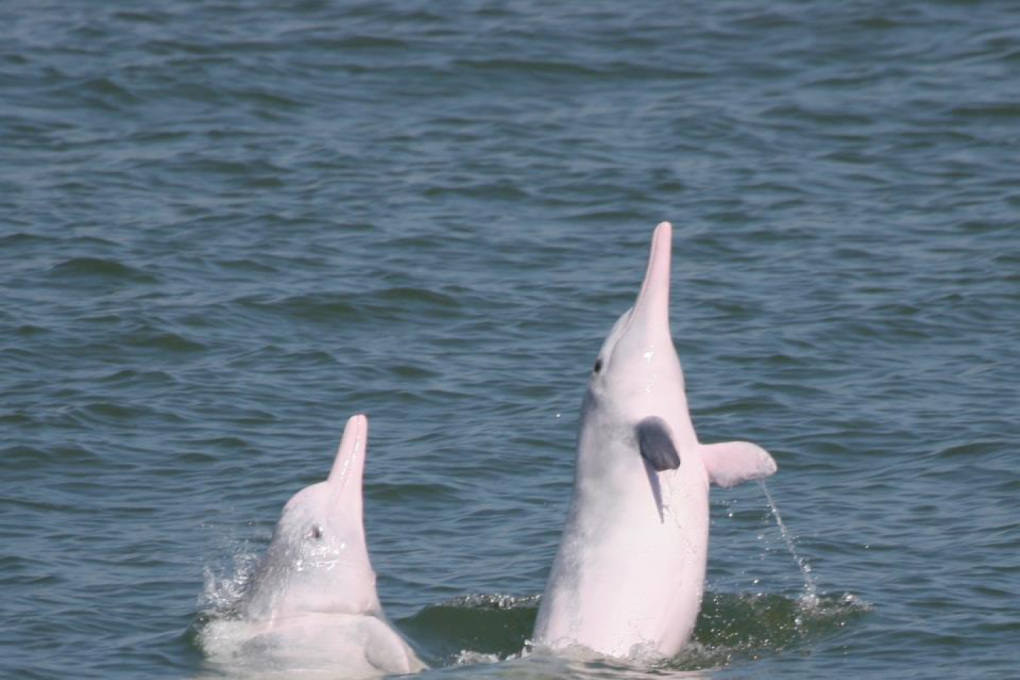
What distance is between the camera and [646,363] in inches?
456

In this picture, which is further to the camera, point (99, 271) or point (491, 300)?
point (99, 271)

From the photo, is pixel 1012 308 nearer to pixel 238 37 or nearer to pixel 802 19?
pixel 802 19

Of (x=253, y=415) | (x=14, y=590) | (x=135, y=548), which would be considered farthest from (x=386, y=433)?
(x=14, y=590)

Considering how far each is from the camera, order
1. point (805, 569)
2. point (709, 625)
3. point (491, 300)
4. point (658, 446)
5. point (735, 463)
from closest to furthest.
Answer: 1. point (658, 446)
2. point (735, 463)
3. point (709, 625)
4. point (805, 569)
5. point (491, 300)

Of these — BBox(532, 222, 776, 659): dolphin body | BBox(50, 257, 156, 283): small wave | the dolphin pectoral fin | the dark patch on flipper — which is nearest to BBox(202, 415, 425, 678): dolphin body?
BBox(532, 222, 776, 659): dolphin body

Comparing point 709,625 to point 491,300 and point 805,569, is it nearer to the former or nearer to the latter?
point 805,569

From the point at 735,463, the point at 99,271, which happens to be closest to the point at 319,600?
the point at 735,463

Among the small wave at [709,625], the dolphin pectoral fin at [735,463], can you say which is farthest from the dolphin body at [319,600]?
the dolphin pectoral fin at [735,463]

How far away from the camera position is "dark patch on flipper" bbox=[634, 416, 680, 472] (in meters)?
10.9

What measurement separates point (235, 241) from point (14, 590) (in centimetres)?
842

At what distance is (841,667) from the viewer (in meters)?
11.8

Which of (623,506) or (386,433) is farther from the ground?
(623,506)

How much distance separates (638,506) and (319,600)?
85.3 inches

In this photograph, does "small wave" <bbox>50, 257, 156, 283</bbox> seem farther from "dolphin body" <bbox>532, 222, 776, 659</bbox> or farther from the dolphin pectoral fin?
the dolphin pectoral fin
